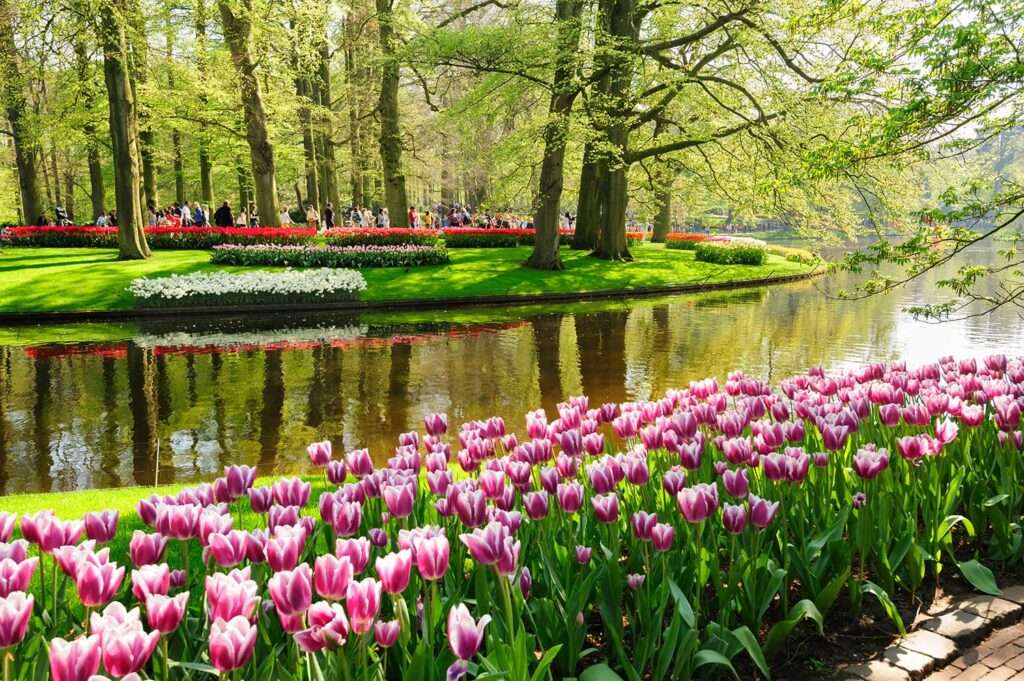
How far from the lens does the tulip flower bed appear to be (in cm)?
216

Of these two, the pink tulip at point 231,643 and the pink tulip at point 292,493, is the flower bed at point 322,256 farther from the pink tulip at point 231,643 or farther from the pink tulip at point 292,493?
the pink tulip at point 231,643

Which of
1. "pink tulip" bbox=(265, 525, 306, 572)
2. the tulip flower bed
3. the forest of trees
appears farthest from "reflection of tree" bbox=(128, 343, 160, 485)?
the forest of trees

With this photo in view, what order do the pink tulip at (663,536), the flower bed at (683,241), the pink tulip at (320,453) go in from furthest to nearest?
the flower bed at (683,241), the pink tulip at (320,453), the pink tulip at (663,536)

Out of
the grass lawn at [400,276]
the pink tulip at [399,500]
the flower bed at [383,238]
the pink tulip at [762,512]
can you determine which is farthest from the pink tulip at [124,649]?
the flower bed at [383,238]

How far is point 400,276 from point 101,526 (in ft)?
69.3

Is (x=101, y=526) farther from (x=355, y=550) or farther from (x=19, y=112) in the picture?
(x=19, y=112)

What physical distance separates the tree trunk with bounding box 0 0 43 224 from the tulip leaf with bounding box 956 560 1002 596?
25.0m

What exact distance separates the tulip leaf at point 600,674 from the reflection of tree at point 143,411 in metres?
5.86

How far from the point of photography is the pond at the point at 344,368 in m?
8.70

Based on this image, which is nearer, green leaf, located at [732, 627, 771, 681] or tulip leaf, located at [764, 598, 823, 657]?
green leaf, located at [732, 627, 771, 681]

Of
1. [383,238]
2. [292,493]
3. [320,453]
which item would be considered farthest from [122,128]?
[292,493]

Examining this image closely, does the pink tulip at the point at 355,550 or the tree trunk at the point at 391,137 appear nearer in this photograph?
the pink tulip at the point at 355,550

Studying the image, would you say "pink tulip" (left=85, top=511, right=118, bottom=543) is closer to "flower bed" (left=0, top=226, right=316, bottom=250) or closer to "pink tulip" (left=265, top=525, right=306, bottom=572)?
"pink tulip" (left=265, top=525, right=306, bottom=572)

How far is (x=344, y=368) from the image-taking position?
42.3 feet
